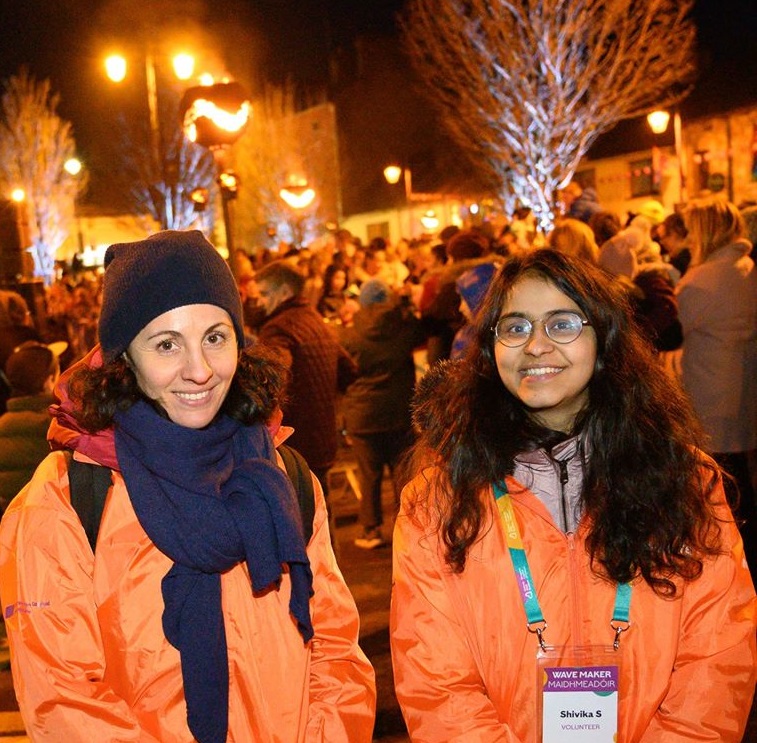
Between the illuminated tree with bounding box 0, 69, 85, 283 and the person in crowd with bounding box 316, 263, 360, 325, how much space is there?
1171 inches

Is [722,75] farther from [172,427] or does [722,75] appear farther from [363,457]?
[172,427]

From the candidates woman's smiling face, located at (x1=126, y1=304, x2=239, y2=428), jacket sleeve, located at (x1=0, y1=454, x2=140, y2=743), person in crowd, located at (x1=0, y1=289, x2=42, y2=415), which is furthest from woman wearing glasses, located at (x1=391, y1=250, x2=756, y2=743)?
person in crowd, located at (x1=0, y1=289, x2=42, y2=415)

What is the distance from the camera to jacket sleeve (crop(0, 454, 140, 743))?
76.4 inches

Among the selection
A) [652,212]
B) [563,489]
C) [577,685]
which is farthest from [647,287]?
[652,212]

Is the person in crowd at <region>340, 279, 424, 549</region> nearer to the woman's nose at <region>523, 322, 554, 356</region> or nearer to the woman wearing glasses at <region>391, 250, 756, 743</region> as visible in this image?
the woman wearing glasses at <region>391, 250, 756, 743</region>

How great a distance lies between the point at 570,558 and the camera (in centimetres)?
223

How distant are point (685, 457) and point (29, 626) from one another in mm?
1704

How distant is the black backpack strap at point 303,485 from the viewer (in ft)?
7.86

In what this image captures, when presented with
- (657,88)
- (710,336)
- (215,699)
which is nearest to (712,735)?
(215,699)

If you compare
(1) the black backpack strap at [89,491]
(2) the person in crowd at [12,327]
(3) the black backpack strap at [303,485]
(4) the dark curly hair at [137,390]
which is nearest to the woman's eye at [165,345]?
(4) the dark curly hair at [137,390]

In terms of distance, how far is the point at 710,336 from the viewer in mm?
5684

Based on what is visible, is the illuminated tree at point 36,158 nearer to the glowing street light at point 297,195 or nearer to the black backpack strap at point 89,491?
the glowing street light at point 297,195

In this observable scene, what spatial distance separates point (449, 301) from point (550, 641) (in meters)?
4.67

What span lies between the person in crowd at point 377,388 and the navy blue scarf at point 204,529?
15.3 ft
